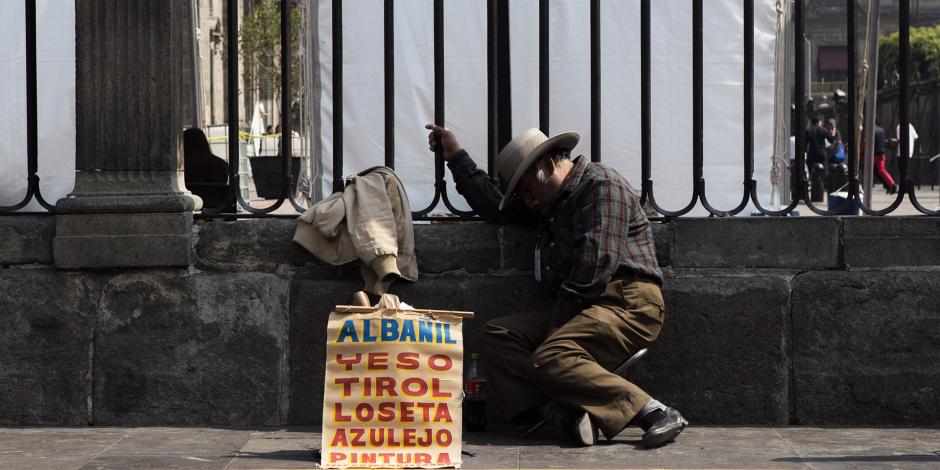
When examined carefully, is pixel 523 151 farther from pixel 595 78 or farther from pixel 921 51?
pixel 921 51

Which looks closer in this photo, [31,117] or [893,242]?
[893,242]

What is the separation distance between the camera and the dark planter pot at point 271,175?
608 centimetres

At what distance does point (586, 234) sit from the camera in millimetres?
5297

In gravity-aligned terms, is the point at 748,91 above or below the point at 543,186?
above

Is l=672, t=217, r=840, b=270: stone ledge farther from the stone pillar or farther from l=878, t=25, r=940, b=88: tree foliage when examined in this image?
l=878, t=25, r=940, b=88: tree foliage

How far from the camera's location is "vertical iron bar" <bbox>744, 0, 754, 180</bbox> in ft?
19.2

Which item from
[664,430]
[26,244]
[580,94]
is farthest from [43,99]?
[664,430]

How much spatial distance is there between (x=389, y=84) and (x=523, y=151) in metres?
0.77

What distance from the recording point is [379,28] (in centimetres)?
608

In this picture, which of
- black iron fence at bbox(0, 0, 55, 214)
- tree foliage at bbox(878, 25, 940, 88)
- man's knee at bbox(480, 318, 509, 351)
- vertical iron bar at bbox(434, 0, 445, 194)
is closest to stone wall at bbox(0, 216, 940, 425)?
black iron fence at bbox(0, 0, 55, 214)

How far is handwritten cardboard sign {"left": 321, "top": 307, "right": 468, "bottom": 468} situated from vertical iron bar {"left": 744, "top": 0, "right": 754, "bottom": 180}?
1.61 meters

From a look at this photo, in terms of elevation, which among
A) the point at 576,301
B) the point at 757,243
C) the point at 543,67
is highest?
the point at 543,67

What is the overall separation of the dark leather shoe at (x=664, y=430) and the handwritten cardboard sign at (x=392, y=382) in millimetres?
782

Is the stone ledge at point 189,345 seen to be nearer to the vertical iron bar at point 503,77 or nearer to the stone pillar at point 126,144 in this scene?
the stone pillar at point 126,144
